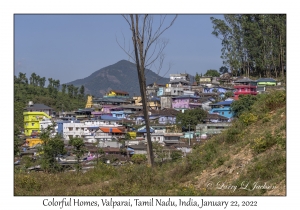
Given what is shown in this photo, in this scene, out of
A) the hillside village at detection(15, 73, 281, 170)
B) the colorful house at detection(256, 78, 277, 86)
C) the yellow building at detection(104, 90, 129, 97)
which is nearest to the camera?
the hillside village at detection(15, 73, 281, 170)

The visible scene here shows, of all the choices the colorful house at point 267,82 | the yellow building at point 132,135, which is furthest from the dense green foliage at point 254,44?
the yellow building at point 132,135

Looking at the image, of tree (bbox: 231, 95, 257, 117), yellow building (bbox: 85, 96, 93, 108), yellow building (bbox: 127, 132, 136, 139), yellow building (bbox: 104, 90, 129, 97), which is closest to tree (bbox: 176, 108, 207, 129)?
tree (bbox: 231, 95, 257, 117)

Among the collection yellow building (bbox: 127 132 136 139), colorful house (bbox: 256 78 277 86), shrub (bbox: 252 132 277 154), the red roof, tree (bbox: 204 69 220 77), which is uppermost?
tree (bbox: 204 69 220 77)

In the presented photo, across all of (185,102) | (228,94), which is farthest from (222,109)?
(185,102)

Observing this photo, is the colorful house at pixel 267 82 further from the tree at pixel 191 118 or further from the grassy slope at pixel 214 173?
the grassy slope at pixel 214 173

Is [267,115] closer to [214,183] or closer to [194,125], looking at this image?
[214,183]

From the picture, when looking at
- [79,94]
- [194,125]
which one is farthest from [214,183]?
[79,94]

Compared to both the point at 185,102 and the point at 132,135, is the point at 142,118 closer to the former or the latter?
the point at 185,102

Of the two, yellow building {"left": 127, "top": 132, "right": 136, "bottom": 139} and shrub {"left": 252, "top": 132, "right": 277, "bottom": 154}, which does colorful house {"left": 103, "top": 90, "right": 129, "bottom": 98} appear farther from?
shrub {"left": 252, "top": 132, "right": 277, "bottom": 154}
